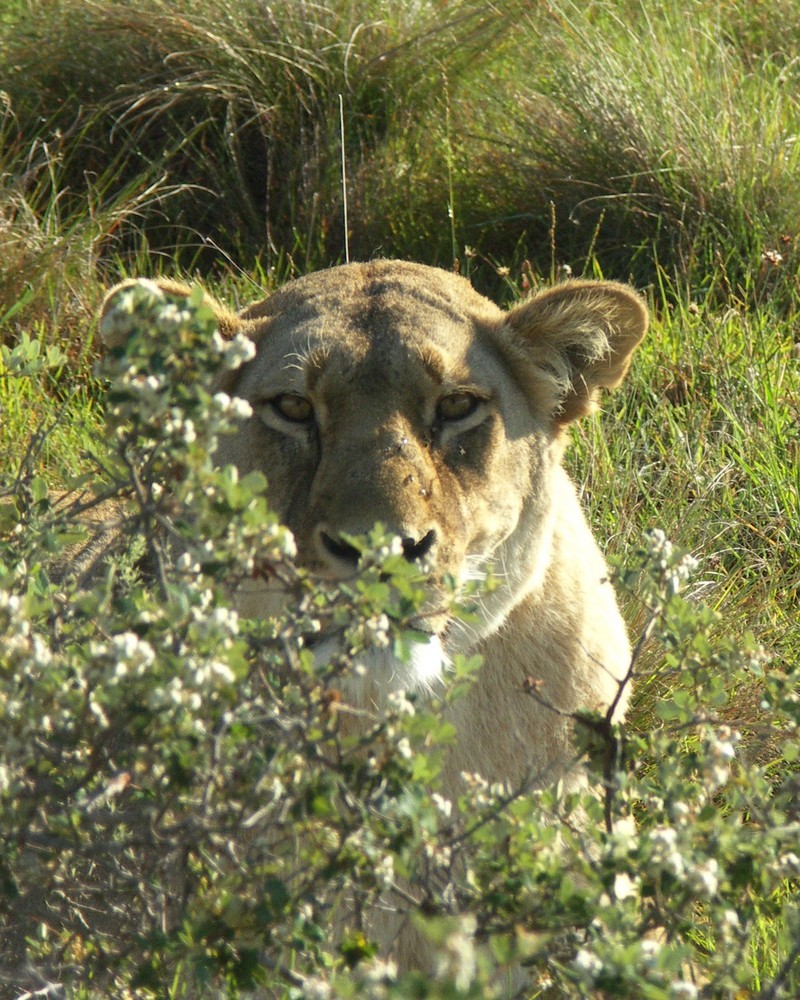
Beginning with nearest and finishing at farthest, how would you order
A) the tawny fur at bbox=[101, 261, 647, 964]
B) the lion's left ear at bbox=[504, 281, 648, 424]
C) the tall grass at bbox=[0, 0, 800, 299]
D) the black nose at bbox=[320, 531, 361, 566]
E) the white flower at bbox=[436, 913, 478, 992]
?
the white flower at bbox=[436, 913, 478, 992] → the black nose at bbox=[320, 531, 361, 566] → the tawny fur at bbox=[101, 261, 647, 964] → the lion's left ear at bbox=[504, 281, 648, 424] → the tall grass at bbox=[0, 0, 800, 299]

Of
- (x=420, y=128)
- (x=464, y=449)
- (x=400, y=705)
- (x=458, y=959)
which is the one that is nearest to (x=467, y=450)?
(x=464, y=449)

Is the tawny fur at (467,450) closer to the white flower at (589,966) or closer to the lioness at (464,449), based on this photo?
the lioness at (464,449)

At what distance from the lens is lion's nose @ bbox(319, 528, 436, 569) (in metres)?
2.85

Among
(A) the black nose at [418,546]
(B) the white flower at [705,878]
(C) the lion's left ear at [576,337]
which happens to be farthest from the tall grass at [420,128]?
(B) the white flower at [705,878]

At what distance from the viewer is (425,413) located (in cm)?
326

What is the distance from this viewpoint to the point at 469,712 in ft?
10.9

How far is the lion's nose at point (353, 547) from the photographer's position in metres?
2.85

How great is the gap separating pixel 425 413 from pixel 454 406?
3.3 inches

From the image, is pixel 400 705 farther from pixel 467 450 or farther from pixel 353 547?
pixel 467 450

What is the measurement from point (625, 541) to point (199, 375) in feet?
9.07

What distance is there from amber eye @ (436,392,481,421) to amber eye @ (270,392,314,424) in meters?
0.28

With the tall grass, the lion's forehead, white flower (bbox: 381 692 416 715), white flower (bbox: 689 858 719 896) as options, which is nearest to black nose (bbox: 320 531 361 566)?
the lion's forehead

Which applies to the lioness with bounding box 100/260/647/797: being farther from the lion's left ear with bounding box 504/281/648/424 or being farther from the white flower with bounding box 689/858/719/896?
the white flower with bounding box 689/858/719/896

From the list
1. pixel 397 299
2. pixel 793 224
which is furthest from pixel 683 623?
pixel 793 224
